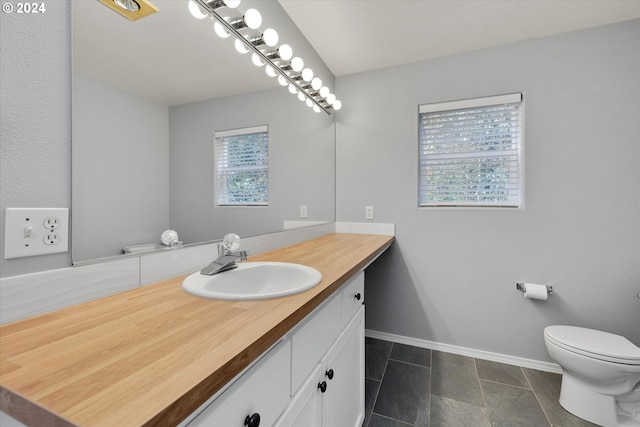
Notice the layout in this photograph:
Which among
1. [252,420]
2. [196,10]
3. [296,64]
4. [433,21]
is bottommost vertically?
[252,420]

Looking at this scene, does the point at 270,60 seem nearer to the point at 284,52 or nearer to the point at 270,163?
the point at 284,52

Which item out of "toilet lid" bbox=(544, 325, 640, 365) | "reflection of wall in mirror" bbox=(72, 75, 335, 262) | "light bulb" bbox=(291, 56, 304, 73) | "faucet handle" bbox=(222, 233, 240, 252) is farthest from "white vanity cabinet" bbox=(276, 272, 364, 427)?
"light bulb" bbox=(291, 56, 304, 73)

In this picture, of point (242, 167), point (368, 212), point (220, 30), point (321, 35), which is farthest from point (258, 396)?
point (321, 35)

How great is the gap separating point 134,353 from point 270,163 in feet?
4.11

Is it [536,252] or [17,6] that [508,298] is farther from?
[17,6]

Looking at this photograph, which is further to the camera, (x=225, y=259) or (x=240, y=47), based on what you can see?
(x=240, y=47)

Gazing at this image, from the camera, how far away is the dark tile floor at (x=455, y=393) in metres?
1.46

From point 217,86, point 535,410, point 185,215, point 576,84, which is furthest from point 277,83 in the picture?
point 535,410

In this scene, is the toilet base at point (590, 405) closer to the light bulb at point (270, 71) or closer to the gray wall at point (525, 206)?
the gray wall at point (525, 206)

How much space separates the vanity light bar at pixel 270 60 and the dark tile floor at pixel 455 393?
1.95 m

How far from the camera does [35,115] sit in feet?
2.15

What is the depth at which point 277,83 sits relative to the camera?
5.53ft

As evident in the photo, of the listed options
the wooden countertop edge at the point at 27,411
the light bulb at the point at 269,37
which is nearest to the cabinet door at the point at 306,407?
the wooden countertop edge at the point at 27,411

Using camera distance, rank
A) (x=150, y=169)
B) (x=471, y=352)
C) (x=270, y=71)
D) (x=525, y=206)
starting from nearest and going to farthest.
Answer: (x=150, y=169)
(x=270, y=71)
(x=525, y=206)
(x=471, y=352)
